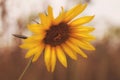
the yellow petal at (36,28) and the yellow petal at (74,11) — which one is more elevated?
the yellow petal at (74,11)

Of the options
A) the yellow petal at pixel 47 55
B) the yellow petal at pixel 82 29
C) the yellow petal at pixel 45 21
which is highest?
the yellow petal at pixel 45 21

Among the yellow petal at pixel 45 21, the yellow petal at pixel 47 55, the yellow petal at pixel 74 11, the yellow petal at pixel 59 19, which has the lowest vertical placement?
the yellow petal at pixel 47 55

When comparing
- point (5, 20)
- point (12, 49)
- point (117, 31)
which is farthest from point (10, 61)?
point (117, 31)

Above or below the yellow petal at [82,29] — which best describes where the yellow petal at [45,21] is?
above

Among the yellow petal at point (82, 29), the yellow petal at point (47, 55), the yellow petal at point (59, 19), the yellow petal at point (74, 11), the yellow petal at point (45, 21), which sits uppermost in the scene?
the yellow petal at point (74, 11)

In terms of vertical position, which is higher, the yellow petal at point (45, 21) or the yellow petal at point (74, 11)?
the yellow petal at point (74, 11)
